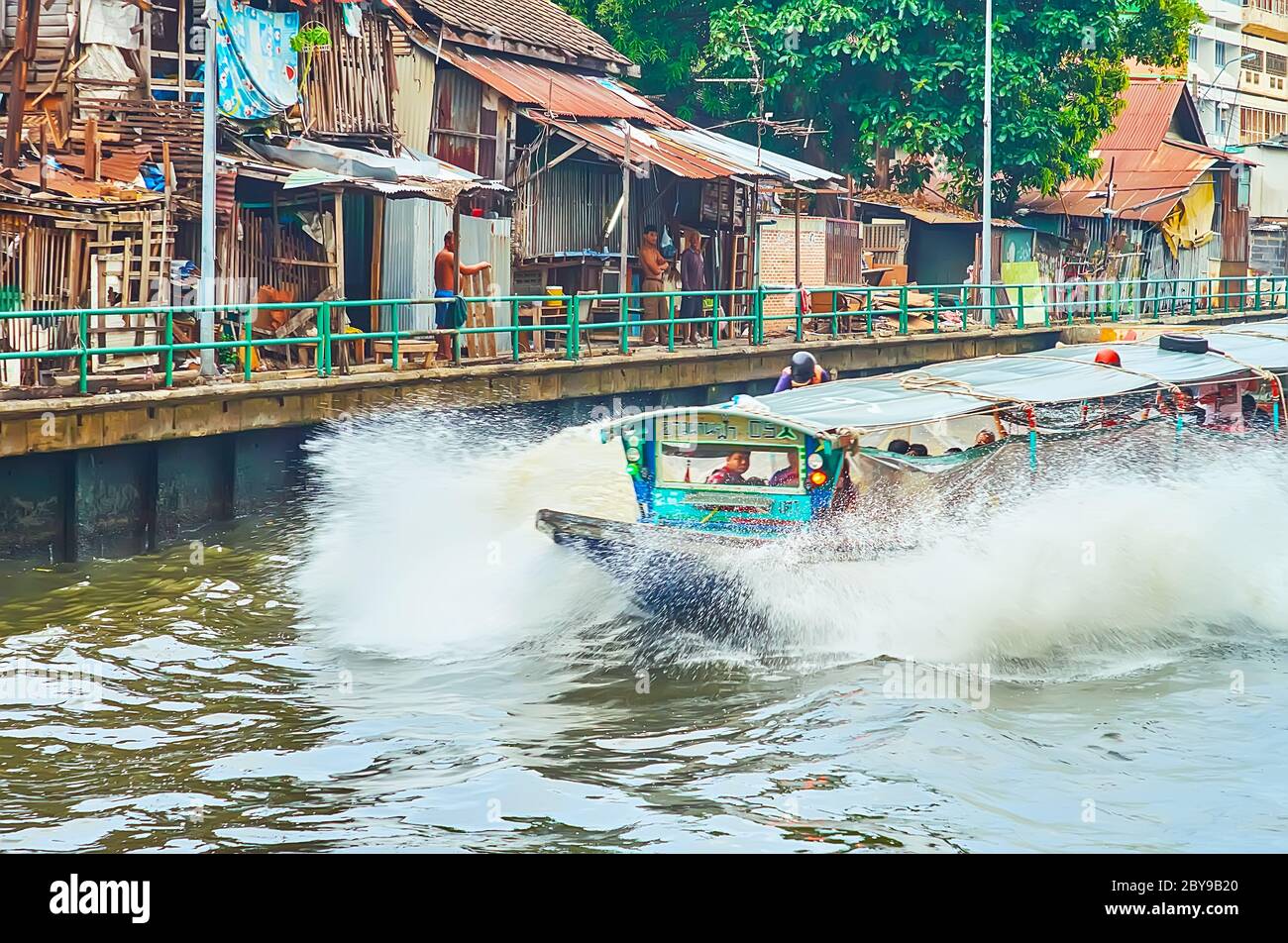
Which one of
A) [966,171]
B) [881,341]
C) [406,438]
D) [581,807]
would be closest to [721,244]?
[881,341]

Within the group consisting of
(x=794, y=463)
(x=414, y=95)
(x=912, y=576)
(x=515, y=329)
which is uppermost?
(x=414, y=95)

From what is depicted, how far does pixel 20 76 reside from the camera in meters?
17.3

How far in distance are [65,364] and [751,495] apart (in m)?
8.61

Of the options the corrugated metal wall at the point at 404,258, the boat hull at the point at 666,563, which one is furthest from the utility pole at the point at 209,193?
the boat hull at the point at 666,563

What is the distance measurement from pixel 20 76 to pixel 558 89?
402 inches

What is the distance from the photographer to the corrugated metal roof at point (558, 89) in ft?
79.7

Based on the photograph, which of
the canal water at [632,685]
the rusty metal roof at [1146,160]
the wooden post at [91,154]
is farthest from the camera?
the rusty metal roof at [1146,160]

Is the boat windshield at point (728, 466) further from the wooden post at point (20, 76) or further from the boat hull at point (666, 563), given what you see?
the wooden post at point (20, 76)

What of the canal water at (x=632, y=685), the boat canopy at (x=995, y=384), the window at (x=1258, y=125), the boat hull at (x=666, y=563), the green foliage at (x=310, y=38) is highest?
the window at (x=1258, y=125)

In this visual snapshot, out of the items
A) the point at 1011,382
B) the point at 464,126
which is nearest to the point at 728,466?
the point at 1011,382

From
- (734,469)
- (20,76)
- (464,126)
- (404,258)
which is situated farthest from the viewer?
(464,126)

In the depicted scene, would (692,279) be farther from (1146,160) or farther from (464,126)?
(1146,160)

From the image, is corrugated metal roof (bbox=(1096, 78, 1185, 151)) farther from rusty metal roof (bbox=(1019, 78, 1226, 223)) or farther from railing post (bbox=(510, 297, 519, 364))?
railing post (bbox=(510, 297, 519, 364))

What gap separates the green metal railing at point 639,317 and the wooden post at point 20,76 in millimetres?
1926
